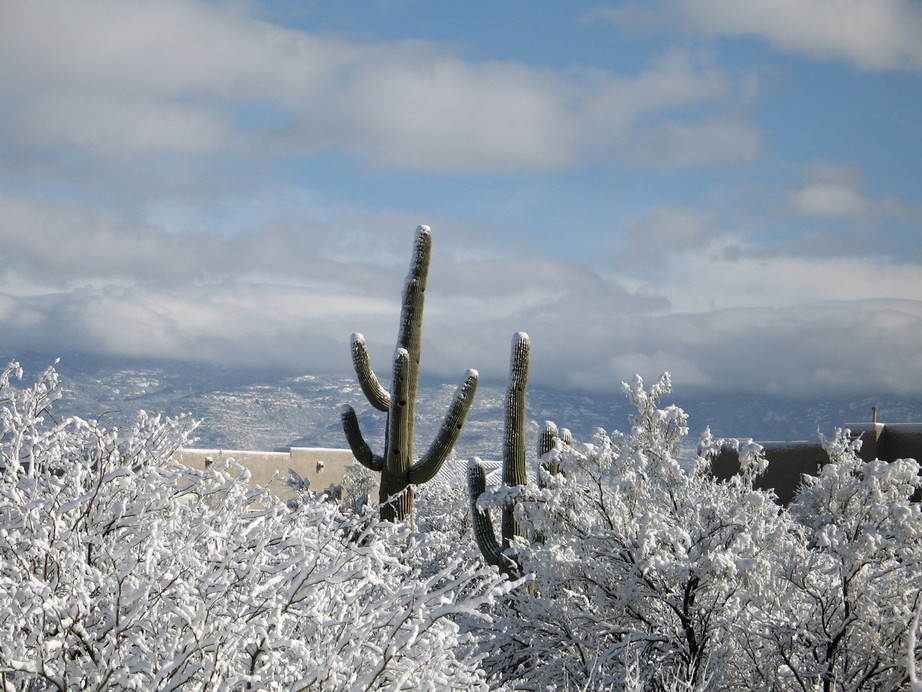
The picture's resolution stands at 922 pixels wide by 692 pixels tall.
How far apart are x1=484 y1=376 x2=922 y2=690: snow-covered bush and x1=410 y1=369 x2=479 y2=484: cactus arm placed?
363cm

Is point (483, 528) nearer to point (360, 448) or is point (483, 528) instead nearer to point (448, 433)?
point (448, 433)

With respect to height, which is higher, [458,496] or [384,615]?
[384,615]

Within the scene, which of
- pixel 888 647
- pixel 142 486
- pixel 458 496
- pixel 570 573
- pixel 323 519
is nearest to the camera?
pixel 142 486

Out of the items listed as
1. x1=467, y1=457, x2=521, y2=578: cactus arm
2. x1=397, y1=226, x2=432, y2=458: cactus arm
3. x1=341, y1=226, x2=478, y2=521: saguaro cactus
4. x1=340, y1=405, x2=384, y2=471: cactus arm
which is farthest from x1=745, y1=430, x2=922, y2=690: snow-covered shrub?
x1=340, y1=405, x2=384, y2=471: cactus arm

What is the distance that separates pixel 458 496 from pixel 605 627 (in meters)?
15.5

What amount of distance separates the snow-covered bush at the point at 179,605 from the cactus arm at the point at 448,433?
7997mm

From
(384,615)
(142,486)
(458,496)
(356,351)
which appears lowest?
(458,496)

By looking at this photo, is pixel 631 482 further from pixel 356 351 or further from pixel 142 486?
pixel 356 351

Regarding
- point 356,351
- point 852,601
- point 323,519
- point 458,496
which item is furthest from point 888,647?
point 458,496

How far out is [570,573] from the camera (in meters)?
8.49

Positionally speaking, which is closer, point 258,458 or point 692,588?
point 692,588

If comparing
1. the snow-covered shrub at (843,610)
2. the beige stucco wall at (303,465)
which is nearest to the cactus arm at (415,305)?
the snow-covered shrub at (843,610)

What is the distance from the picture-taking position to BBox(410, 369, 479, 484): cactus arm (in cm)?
1313

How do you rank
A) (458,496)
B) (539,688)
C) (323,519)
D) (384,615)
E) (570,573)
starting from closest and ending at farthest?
(384,615), (323,519), (539,688), (570,573), (458,496)
